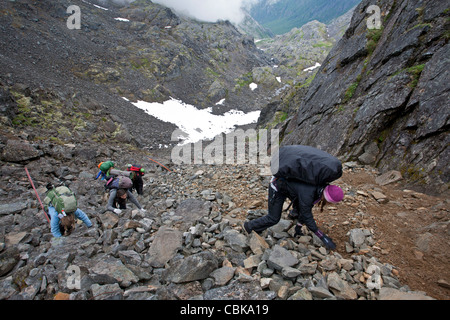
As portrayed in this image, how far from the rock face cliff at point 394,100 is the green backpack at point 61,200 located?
A: 35.1 feet

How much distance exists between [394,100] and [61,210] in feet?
42.5

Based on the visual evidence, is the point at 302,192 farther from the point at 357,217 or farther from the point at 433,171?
the point at 433,171

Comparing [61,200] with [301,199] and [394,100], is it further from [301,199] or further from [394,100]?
[394,100]

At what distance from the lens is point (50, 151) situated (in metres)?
14.6

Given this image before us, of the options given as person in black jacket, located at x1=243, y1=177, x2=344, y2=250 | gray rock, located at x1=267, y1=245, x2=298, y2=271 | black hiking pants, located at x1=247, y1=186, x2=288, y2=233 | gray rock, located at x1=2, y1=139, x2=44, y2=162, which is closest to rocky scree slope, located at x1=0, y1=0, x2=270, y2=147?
gray rock, located at x1=2, y1=139, x2=44, y2=162

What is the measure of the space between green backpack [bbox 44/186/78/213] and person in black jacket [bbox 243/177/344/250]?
205 inches

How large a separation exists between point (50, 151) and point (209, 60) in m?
69.6

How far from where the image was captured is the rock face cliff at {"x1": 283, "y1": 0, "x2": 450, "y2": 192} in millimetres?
7621

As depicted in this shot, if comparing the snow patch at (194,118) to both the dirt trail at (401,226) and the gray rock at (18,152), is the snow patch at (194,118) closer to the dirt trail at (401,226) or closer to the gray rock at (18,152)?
the gray rock at (18,152)

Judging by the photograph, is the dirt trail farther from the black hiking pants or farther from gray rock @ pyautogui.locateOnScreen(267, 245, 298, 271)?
the black hiking pants

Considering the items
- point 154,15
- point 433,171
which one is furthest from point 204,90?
point 433,171

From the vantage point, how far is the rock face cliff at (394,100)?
7.62 metres

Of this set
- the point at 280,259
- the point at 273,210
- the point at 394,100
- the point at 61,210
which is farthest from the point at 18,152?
the point at 394,100

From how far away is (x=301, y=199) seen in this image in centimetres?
457
